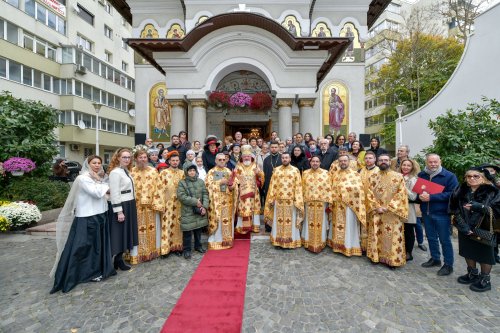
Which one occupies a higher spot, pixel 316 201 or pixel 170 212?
pixel 316 201

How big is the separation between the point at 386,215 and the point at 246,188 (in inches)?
109

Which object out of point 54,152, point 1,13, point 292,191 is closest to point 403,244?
point 292,191

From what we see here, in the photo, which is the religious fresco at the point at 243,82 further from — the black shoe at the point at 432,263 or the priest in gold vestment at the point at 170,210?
the black shoe at the point at 432,263

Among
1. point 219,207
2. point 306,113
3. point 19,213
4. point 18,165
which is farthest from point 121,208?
point 306,113

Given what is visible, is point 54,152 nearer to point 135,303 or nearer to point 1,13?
point 135,303

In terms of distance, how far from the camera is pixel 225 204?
5445 millimetres

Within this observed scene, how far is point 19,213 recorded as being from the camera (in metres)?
7.07

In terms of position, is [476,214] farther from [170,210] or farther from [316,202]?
[170,210]

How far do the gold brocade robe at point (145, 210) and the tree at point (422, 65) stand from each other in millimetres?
22991

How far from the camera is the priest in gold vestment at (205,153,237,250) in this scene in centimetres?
533

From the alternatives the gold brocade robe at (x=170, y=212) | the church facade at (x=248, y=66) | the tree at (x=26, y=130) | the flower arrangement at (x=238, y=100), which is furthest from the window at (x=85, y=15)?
the gold brocade robe at (x=170, y=212)

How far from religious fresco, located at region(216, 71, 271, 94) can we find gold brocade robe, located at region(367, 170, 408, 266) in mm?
8600

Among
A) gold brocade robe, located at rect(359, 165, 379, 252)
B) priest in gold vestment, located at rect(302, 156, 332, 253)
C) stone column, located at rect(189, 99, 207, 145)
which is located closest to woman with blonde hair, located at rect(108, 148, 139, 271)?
priest in gold vestment, located at rect(302, 156, 332, 253)

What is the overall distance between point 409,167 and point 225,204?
3.74 m
